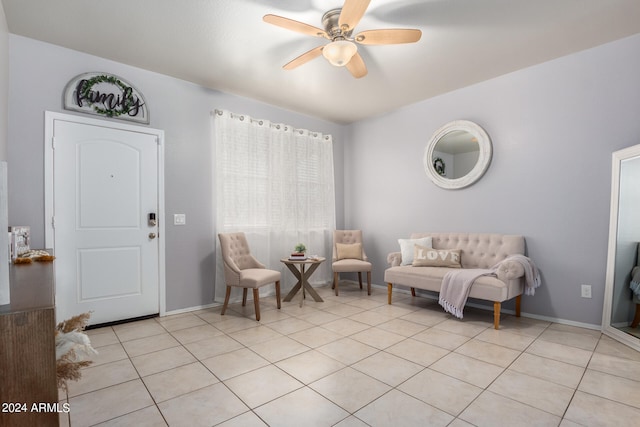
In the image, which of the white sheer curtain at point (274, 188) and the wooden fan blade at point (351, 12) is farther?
the white sheer curtain at point (274, 188)

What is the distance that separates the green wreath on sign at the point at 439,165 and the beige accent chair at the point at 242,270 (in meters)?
2.52

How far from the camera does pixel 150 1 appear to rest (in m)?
2.33

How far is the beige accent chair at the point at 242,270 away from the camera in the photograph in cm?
340

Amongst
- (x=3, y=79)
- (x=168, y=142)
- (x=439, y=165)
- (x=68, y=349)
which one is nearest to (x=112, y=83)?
(x=168, y=142)

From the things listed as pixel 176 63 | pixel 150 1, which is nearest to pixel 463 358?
pixel 150 1

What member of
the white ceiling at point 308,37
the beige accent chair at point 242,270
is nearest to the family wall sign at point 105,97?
the white ceiling at point 308,37

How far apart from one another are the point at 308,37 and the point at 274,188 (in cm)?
217

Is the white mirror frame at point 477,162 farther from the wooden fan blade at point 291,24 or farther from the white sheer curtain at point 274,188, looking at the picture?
the wooden fan blade at point 291,24

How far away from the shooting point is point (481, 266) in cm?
369

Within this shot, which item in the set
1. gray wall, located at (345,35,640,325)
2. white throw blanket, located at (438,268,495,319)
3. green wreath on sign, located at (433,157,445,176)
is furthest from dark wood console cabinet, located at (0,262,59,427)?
green wreath on sign, located at (433,157,445,176)

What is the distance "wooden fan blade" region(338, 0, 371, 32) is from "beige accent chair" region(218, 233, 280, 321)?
2.51 meters

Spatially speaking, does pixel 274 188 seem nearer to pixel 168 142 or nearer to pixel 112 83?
pixel 168 142

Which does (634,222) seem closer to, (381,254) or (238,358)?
(381,254)

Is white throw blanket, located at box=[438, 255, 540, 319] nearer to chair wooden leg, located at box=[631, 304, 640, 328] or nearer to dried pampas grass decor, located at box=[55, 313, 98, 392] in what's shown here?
chair wooden leg, located at box=[631, 304, 640, 328]
